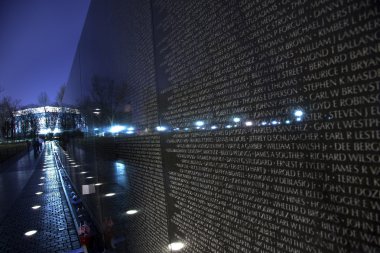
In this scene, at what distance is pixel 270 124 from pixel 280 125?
8 cm

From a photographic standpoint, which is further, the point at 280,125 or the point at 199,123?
the point at 199,123

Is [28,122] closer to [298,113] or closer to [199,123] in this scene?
[199,123]

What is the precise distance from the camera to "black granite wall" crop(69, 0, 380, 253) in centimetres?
117

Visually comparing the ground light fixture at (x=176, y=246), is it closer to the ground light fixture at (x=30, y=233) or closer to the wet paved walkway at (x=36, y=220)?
the wet paved walkway at (x=36, y=220)

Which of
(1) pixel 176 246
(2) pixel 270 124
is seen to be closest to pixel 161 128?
(1) pixel 176 246

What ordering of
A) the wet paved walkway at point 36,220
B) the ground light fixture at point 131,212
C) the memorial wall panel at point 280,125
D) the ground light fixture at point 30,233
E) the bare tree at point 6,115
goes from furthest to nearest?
the bare tree at point 6,115, the ground light fixture at point 30,233, the wet paved walkway at point 36,220, the ground light fixture at point 131,212, the memorial wall panel at point 280,125

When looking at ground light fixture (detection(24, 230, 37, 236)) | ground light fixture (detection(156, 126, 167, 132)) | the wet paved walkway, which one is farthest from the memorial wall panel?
ground light fixture (detection(24, 230, 37, 236))

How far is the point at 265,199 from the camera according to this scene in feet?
5.63

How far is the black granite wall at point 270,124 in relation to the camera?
46.1 inches

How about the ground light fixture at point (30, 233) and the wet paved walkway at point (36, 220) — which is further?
the ground light fixture at point (30, 233)

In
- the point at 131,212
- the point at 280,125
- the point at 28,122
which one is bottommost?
the point at 131,212

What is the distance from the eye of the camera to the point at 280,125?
159 cm

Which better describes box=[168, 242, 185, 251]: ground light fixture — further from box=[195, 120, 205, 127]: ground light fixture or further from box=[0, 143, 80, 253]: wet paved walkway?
box=[0, 143, 80, 253]: wet paved walkway

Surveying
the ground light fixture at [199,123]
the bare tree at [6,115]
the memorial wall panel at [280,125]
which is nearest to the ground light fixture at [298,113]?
the memorial wall panel at [280,125]
